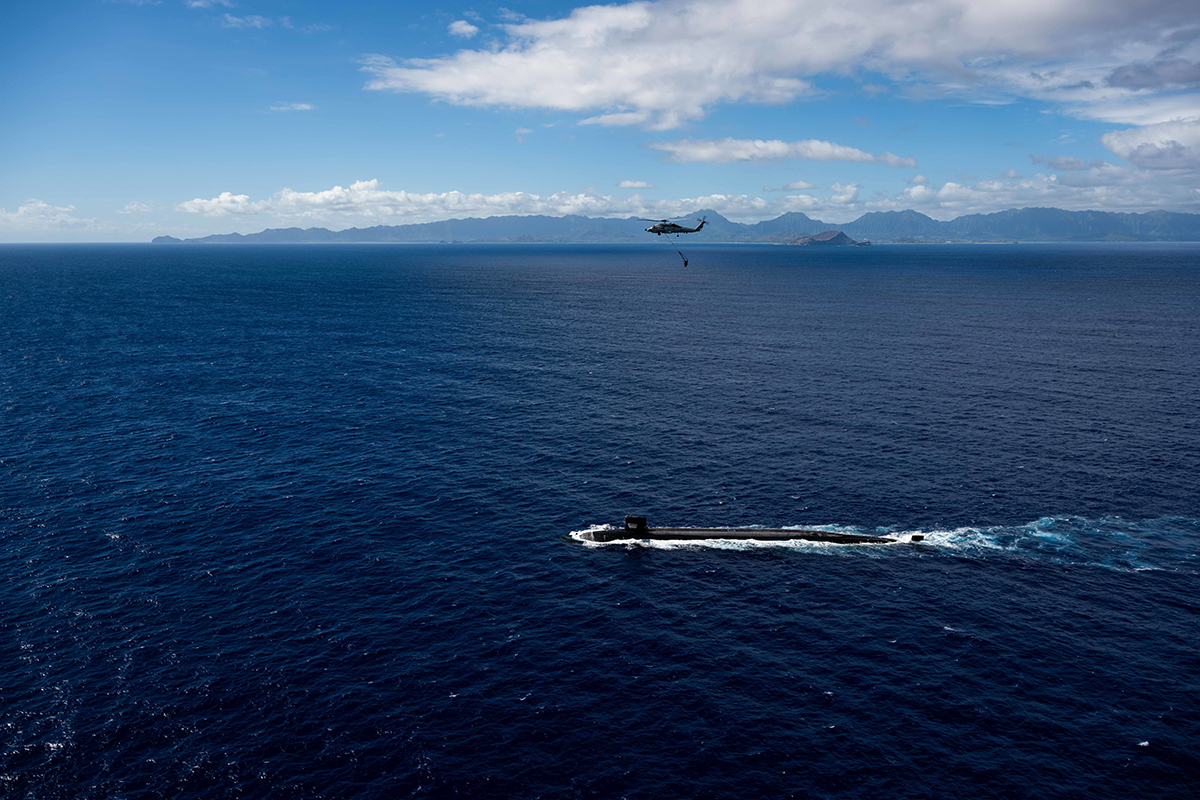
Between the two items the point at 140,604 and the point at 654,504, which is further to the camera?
the point at 654,504

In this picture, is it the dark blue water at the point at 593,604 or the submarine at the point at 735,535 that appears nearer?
the dark blue water at the point at 593,604

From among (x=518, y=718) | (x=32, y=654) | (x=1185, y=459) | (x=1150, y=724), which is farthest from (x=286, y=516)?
(x=1185, y=459)

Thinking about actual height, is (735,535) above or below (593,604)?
above

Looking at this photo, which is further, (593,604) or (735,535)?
(735,535)

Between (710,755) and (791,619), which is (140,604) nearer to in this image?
(710,755)
